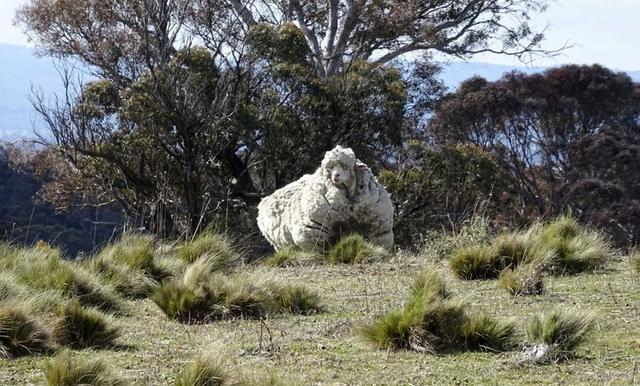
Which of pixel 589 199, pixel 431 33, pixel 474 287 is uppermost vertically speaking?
pixel 431 33

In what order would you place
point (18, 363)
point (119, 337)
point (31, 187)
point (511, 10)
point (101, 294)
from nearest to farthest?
point (18, 363) < point (119, 337) < point (101, 294) < point (511, 10) < point (31, 187)

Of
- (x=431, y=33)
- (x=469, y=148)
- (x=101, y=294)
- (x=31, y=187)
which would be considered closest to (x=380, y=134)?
(x=469, y=148)

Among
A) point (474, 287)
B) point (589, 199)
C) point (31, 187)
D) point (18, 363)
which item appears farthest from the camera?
point (31, 187)

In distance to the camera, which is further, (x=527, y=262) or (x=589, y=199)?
(x=589, y=199)

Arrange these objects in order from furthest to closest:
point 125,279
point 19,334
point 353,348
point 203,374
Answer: point 125,279 < point 353,348 < point 19,334 < point 203,374

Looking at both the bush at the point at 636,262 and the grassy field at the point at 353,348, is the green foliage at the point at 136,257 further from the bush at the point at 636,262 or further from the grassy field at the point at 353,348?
the bush at the point at 636,262

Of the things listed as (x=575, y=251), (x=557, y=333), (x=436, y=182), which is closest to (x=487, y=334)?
(x=557, y=333)

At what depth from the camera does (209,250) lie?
8.76 metres

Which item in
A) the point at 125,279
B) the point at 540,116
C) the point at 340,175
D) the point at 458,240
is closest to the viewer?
the point at 125,279

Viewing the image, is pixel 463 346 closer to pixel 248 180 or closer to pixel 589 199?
pixel 248 180

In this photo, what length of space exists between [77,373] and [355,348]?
164 centimetres

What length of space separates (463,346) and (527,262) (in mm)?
2576

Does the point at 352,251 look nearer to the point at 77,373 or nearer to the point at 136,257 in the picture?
the point at 136,257

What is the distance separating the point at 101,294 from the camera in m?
6.58
